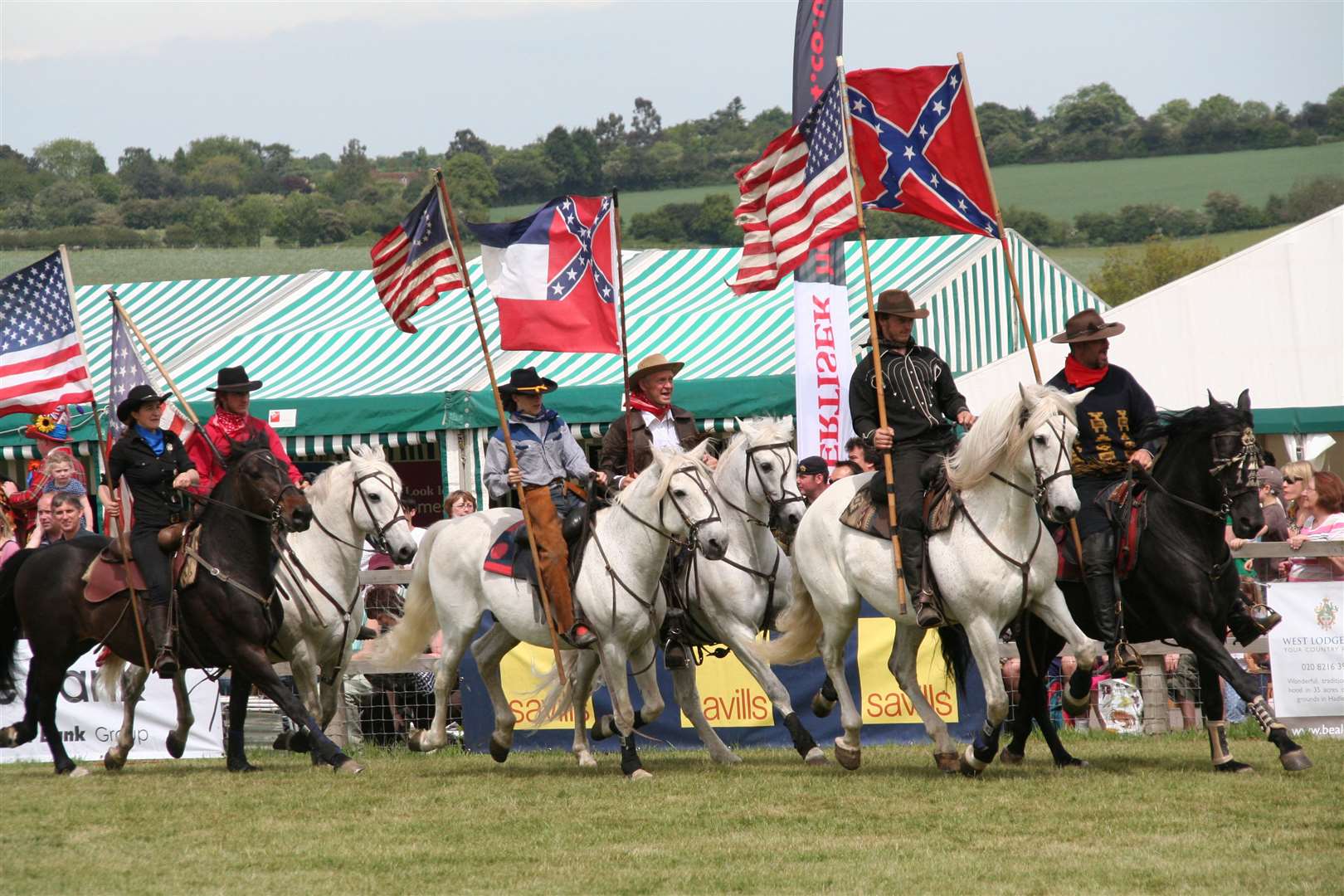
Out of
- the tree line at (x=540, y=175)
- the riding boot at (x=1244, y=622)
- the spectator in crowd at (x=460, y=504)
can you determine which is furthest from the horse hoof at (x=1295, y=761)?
the tree line at (x=540, y=175)

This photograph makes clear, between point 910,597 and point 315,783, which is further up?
point 910,597

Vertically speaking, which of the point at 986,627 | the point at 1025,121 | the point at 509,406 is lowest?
the point at 986,627

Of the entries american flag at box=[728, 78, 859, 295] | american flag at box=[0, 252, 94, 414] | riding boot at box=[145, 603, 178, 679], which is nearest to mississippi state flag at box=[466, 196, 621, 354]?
american flag at box=[728, 78, 859, 295]

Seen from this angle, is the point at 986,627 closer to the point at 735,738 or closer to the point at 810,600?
the point at 810,600

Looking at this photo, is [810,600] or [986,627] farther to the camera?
[810,600]

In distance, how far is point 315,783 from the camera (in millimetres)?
10203

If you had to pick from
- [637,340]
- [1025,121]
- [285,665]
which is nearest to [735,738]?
[285,665]

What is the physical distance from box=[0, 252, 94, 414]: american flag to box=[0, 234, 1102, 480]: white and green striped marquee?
658 cm

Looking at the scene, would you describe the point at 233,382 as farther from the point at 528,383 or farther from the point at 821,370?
the point at 821,370

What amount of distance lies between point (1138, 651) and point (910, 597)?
292cm

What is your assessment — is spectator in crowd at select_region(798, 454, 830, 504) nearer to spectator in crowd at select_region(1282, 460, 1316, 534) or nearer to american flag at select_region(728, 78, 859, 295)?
american flag at select_region(728, 78, 859, 295)

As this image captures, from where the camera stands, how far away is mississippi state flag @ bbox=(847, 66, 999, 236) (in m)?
10.5

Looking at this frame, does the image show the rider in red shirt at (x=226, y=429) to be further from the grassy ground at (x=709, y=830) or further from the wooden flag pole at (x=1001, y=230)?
the wooden flag pole at (x=1001, y=230)

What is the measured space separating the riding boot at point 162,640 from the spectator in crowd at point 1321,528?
7.81 metres
